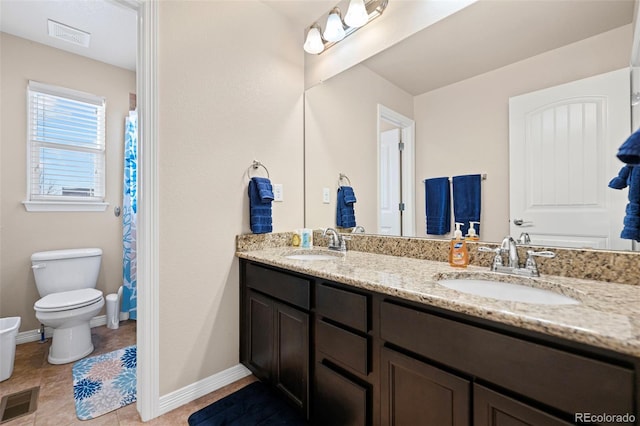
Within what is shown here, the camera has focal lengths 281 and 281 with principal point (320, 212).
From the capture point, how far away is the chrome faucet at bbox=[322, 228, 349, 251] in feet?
6.18

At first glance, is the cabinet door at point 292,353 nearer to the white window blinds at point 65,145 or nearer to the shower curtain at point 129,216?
the shower curtain at point 129,216

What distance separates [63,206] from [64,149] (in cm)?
52

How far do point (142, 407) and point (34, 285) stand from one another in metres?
1.77

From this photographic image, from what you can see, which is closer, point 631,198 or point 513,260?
point 631,198

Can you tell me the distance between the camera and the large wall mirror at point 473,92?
1.02m

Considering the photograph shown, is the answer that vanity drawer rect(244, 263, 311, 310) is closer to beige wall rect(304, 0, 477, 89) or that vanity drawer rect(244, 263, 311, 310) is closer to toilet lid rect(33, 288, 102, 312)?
toilet lid rect(33, 288, 102, 312)

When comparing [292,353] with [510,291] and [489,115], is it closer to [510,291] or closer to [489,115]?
[510,291]

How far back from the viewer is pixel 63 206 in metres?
2.48

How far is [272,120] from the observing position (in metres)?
2.00

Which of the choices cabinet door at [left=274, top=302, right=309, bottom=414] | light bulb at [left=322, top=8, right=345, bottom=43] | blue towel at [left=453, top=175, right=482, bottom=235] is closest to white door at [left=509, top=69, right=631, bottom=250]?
blue towel at [left=453, top=175, right=482, bottom=235]

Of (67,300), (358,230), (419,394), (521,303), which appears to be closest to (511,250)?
(521,303)

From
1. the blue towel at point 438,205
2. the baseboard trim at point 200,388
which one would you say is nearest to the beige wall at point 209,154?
the baseboard trim at point 200,388

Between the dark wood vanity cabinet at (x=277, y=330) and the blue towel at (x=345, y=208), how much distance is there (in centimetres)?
67

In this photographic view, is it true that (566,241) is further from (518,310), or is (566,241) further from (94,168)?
(94,168)
